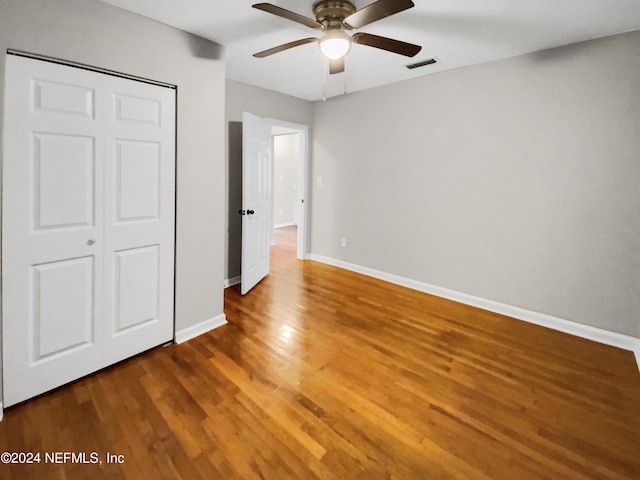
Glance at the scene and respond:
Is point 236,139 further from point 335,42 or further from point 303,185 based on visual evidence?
point 335,42

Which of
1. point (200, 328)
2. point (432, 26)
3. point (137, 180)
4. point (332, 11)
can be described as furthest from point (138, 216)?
point (432, 26)

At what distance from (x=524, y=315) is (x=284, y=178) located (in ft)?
21.3

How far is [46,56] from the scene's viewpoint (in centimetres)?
180

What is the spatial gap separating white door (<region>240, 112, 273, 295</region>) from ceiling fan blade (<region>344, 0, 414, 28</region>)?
194 cm

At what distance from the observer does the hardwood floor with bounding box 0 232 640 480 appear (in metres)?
1.51

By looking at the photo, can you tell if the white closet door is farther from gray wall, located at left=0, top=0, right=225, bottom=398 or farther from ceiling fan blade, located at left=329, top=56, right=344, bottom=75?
ceiling fan blade, located at left=329, top=56, right=344, bottom=75

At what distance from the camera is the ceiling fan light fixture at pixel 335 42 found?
2.02 m

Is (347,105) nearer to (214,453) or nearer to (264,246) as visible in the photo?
(264,246)

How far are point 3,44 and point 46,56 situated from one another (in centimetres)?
17

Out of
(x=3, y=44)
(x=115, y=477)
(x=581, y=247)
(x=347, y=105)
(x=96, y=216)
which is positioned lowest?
(x=115, y=477)

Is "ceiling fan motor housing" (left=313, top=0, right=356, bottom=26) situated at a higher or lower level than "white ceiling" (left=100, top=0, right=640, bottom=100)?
lower

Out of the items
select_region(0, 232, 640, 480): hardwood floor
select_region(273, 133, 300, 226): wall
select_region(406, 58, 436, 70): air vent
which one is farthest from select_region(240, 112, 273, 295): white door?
select_region(273, 133, 300, 226): wall

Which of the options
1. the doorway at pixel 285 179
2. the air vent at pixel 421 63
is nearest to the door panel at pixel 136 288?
the air vent at pixel 421 63

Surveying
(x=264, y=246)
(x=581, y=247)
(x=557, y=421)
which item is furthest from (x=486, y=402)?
(x=264, y=246)
